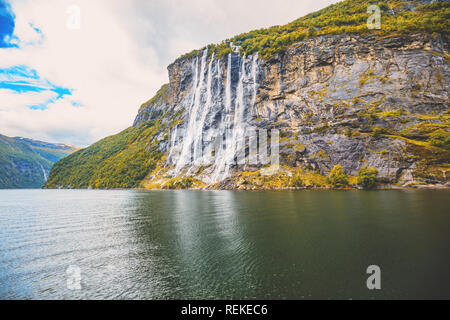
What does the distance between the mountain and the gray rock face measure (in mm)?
431

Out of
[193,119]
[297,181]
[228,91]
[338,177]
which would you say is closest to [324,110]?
[338,177]

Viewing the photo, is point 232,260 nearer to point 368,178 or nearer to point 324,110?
point 368,178

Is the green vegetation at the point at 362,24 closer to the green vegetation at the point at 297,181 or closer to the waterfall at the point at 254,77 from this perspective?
the waterfall at the point at 254,77

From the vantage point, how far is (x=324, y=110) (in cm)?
9481

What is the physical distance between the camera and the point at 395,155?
73.4 meters

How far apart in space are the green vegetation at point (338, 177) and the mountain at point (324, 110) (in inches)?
13.9

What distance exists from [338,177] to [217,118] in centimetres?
7316

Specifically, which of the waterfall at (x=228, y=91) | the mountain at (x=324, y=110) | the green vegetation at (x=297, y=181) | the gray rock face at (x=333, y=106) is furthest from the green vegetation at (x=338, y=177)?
the waterfall at (x=228, y=91)

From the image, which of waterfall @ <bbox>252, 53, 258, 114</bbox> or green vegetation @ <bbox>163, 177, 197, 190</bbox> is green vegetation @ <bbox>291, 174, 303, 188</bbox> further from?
green vegetation @ <bbox>163, 177, 197, 190</bbox>

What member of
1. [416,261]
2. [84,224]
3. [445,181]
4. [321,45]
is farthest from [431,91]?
[84,224]

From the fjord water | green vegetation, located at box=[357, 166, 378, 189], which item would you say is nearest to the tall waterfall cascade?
green vegetation, located at box=[357, 166, 378, 189]

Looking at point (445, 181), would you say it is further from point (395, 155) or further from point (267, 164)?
point (267, 164)

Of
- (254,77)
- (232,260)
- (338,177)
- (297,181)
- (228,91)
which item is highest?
(254,77)

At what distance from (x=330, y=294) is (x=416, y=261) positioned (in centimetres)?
728
